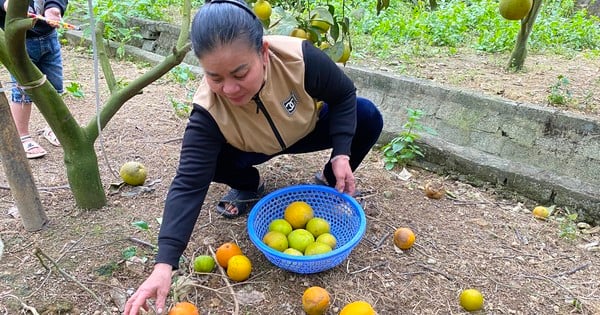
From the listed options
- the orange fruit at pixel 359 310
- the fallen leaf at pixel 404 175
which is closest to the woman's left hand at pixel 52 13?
the fallen leaf at pixel 404 175

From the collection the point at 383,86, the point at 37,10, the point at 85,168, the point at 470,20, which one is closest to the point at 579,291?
the point at 383,86

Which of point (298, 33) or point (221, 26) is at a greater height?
point (221, 26)

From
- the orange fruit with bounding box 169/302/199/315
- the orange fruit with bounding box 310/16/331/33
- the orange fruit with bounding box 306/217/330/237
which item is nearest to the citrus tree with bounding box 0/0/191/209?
the orange fruit with bounding box 310/16/331/33

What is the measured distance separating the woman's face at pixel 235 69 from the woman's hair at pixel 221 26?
2 centimetres

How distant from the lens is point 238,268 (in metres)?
1.89

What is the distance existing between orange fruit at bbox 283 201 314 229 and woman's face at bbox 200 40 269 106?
0.65m

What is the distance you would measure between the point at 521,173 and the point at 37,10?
303 cm

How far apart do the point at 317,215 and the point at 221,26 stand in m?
1.16

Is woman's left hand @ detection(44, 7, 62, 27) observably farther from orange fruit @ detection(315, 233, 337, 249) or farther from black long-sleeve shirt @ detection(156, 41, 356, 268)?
orange fruit @ detection(315, 233, 337, 249)

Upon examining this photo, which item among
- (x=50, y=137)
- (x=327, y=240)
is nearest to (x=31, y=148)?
(x=50, y=137)

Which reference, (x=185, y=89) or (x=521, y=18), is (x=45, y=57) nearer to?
(x=185, y=89)

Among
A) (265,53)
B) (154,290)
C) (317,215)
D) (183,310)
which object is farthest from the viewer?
(317,215)

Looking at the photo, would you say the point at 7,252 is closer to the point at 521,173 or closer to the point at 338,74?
the point at 338,74

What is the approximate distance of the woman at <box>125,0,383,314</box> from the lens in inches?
57.8
